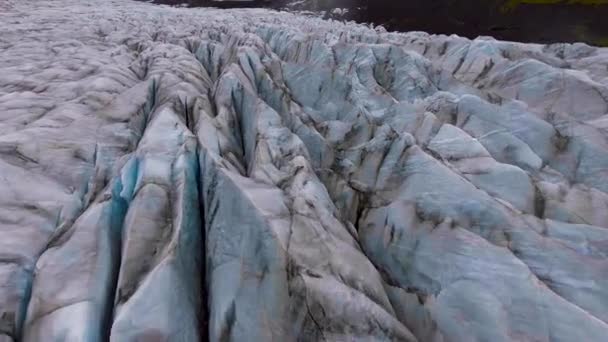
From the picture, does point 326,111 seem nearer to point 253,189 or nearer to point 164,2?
point 253,189

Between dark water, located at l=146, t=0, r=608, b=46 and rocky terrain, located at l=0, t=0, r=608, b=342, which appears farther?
dark water, located at l=146, t=0, r=608, b=46

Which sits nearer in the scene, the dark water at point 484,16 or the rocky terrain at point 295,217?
the rocky terrain at point 295,217

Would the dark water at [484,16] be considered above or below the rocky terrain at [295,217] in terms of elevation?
above

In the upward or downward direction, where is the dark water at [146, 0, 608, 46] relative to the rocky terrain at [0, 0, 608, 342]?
upward

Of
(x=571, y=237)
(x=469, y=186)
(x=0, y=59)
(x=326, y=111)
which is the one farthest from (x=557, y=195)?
(x=0, y=59)
